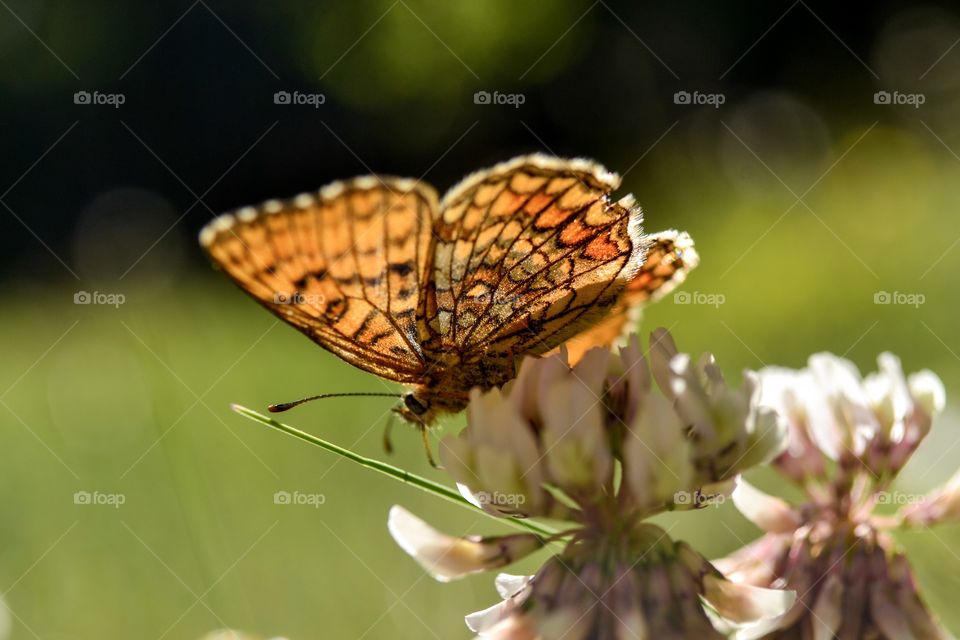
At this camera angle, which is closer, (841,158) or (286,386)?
(286,386)

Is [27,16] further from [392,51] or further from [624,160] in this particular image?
[624,160]

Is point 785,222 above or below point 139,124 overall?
below

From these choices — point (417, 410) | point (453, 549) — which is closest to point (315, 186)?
point (417, 410)

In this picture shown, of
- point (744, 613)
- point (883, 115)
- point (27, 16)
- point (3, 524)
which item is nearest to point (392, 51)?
point (27, 16)

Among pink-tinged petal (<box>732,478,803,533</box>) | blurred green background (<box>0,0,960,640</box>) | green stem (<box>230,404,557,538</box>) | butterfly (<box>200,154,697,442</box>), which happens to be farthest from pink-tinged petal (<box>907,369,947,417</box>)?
blurred green background (<box>0,0,960,640</box>)

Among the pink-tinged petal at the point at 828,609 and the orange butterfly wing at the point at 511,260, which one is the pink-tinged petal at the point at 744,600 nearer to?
the pink-tinged petal at the point at 828,609

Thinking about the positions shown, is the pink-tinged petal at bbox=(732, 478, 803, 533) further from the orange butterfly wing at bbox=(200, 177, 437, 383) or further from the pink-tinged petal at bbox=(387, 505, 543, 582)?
the orange butterfly wing at bbox=(200, 177, 437, 383)

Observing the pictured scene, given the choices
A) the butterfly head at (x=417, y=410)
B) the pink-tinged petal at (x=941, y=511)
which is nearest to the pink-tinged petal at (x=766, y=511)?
the pink-tinged petal at (x=941, y=511)
